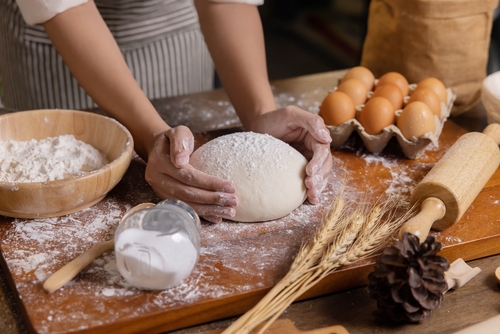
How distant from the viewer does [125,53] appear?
82.7 inches

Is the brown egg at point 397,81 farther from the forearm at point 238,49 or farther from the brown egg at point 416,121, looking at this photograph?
the forearm at point 238,49

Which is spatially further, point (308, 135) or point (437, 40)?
point (437, 40)

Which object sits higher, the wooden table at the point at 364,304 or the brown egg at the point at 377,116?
the brown egg at the point at 377,116

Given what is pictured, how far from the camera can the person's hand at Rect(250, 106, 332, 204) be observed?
133 centimetres

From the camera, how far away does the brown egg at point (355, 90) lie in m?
1.66

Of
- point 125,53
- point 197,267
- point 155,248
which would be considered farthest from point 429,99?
point 125,53

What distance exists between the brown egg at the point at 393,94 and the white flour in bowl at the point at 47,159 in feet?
2.72

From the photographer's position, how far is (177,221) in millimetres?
1038

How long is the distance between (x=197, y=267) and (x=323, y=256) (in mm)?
256

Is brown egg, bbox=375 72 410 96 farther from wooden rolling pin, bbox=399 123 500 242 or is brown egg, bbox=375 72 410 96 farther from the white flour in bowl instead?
the white flour in bowl

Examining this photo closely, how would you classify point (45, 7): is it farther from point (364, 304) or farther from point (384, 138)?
point (364, 304)

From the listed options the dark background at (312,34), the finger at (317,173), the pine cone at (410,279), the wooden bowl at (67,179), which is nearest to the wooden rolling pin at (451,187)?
the pine cone at (410,279)

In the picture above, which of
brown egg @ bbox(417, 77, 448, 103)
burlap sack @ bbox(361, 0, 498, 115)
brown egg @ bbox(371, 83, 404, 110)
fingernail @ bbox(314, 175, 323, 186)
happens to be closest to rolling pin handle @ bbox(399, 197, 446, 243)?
fingernail @ bbox(314, 175, 323, 186)

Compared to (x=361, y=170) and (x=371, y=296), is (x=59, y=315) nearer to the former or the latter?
(x=371, y=296)
